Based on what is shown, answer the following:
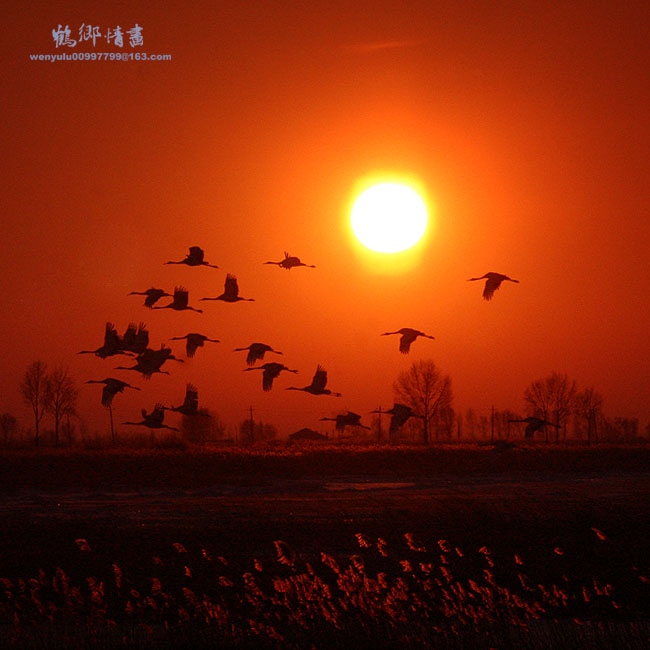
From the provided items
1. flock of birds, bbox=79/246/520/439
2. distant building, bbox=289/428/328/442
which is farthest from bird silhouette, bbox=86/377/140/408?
distant building, bbox=289/428/328/442

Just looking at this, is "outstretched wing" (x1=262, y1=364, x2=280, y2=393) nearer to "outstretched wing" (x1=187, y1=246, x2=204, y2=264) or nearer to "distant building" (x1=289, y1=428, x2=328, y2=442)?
"outstretched wing" (x1=187, y1=246, x2=204, y2=264)

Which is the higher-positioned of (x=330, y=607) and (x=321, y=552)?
(x=321, y=552)

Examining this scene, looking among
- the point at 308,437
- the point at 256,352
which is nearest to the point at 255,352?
the point at 256,352

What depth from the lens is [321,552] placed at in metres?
25.9

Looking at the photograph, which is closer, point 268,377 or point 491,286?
point 491,286

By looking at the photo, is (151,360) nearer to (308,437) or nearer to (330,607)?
(330,607)

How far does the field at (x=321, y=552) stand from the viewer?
18344 mm

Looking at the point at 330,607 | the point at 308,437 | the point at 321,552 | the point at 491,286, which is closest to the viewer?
the point at 330,607

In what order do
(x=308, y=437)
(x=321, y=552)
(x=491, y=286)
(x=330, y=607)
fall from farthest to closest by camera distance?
(x=308, y=437), (x=321, y=552), (x=491, y=286), (x=330, y=607)

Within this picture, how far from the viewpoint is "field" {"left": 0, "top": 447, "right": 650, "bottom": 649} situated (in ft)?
60.2

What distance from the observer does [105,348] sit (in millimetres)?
26375

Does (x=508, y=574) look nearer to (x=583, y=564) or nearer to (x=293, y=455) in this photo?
(x=583, y=564)

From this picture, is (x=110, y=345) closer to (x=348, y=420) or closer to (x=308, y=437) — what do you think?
(x=348, y=420)

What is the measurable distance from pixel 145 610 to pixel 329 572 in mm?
5944
